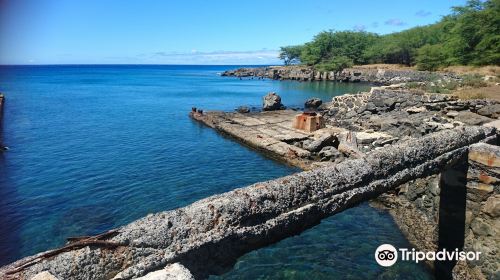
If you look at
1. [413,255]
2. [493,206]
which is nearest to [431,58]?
[413,255]

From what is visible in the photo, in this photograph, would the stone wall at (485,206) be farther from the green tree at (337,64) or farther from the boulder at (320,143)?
the green tree at (337,64)

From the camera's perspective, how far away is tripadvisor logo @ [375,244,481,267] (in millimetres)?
8398

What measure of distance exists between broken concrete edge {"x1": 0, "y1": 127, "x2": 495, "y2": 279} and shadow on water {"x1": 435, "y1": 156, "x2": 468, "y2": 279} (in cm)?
255

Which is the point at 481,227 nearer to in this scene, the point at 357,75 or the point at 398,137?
the point at 398,137

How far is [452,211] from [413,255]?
266cm

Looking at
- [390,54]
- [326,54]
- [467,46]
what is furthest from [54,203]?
[326,54]

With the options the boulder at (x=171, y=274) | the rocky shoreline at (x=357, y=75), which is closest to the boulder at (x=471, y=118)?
the boulder at (x=171, y=274)

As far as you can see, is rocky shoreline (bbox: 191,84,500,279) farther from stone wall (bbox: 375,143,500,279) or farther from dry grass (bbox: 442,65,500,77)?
dry grass (bbox: 442,65,500,77)

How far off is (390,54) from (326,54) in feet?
77.7

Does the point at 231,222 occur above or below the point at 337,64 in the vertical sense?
below

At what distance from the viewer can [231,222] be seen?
14.6 ft

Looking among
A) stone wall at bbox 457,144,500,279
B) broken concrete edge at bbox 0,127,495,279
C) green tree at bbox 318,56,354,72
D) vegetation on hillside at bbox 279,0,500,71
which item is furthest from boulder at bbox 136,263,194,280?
green tree at bbox 318,56,354,72

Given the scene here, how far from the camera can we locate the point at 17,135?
3155 centimetres

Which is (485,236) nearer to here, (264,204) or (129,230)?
(264,204)
